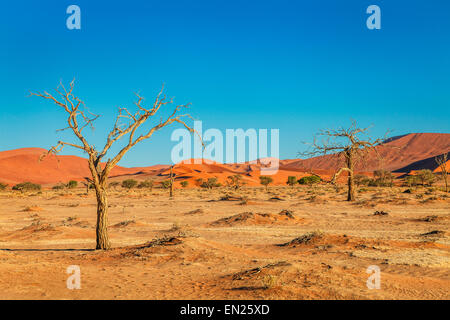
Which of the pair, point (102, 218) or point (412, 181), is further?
point (412, 181)

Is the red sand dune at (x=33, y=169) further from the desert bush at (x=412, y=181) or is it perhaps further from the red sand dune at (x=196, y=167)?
the desert bush at (x=412, y=181)

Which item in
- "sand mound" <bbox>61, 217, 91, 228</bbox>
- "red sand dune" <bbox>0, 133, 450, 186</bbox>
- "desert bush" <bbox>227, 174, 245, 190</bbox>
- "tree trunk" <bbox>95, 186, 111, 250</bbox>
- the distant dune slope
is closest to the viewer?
"tree trunk" <bbox>95, 186, 111, 250</bbox>

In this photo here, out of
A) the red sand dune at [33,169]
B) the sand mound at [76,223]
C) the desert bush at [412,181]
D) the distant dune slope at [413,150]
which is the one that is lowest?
the sand mound at [76,223]

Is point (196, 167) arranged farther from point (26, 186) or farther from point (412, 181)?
point (412, 181)

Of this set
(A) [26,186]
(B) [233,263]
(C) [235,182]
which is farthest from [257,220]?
(C) [235,182]

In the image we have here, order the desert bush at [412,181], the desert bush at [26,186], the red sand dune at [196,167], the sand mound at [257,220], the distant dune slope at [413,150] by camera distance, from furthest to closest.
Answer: the distant dune slope at [413,150], the red sand dune at [196,167], the desert bush at [412,181], the desert bush at [26,186], the sand mound at [257,220]

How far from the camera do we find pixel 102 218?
39.8 ft

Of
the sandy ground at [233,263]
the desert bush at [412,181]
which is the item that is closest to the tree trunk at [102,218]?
the sandy ground at [233,263]

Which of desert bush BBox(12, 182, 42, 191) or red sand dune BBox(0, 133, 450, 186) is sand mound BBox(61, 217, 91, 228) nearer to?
desert bush BBox(12, 182, 42, 191)

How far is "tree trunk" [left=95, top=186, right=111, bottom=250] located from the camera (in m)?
12.1

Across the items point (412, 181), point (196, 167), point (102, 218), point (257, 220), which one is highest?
point (196, 167)

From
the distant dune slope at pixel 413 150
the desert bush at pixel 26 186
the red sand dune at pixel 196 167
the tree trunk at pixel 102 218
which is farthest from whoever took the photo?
the distant dune slope at pixel 413 150

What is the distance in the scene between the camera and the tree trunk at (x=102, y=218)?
39.6ft

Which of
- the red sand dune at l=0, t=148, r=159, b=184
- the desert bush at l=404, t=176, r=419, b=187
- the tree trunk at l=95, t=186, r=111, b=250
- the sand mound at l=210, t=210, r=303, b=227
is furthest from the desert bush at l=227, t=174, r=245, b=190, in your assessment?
the tree trunk at l=95, t=186, r=111, b=250
